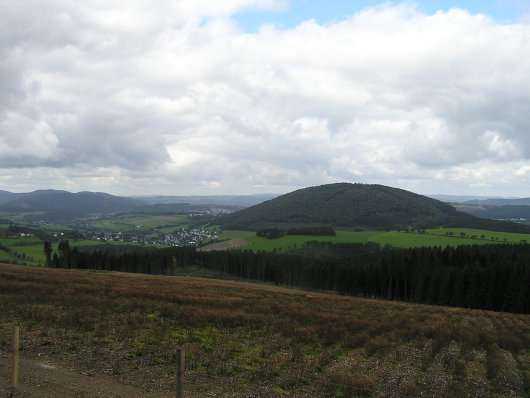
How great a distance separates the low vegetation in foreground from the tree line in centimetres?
3499

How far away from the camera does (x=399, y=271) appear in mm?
75875

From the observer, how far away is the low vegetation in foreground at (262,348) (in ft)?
43.5

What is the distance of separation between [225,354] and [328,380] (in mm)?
5287

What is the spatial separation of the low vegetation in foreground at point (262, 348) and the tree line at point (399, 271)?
3499 cm

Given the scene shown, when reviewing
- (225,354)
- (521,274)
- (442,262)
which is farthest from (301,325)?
(442,262)

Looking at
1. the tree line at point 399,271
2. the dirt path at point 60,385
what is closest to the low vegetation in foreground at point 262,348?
the dirt path at point 60,385

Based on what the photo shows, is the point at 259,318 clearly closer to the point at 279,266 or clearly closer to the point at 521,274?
the point at 521,274

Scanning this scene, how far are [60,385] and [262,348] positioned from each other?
30.6 ft

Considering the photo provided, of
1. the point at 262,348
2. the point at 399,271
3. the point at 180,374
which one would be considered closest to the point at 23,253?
the point at 399,271

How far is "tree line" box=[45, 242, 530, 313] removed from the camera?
57562mm

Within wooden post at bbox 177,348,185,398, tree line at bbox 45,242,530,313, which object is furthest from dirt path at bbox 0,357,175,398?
tree line at bbox 45,242,530,313

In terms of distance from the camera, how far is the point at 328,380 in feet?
44.2

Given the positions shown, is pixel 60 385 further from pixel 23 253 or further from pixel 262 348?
pixel 23 253

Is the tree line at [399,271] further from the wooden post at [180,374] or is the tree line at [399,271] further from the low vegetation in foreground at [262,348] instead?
the wooden post at [180,374]
